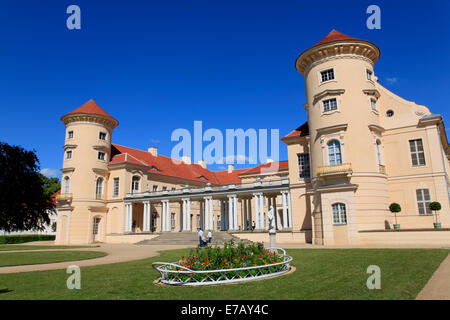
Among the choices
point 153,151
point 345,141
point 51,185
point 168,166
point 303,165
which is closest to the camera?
point 345,141

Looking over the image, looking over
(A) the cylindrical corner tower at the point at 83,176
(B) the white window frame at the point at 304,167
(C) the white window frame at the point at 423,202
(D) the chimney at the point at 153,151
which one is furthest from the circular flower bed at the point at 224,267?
(D) the chimney at the point at 153,151

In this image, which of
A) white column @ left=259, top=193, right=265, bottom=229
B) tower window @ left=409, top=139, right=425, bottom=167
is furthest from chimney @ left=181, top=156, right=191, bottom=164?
tower window @ left=409, top=139, right=425, bottom=167

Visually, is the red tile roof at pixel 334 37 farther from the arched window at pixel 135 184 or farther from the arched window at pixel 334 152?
the arched window at pixel 135 184

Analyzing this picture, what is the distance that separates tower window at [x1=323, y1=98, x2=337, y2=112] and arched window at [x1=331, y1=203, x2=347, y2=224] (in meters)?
8.11

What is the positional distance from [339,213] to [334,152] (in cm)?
504

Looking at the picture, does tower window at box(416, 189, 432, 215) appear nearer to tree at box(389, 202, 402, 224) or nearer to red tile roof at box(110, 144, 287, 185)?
tree at box(389, 202, 402, 224)

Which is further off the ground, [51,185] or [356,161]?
[51,185]

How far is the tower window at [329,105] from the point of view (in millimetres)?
28234

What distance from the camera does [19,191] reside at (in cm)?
4247

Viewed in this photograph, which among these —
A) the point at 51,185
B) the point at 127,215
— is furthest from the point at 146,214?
the point at 51,185

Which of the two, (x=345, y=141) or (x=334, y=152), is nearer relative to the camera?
(x=345, y=141)

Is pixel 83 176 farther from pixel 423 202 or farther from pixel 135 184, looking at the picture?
pixel 423 202
